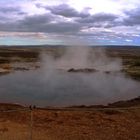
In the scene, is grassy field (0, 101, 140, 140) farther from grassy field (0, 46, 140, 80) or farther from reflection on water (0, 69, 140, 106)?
grassy field (0, 46, 140, 80)

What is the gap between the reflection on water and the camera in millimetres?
24078

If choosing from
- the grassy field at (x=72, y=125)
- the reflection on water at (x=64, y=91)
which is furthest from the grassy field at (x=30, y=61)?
the grassy field at (x=72, y=125)

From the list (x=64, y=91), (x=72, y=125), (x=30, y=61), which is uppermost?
(x=30, y=61)

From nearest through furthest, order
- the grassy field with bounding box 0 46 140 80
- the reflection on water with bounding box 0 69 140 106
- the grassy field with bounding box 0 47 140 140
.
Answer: the grassy field with bounding box 0 47 140 140
the reflection on water with bounding box 0 69 140 106
the grassy field with bounding box 0 46 140 80

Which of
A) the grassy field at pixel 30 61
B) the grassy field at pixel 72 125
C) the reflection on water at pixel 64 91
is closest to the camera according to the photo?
the grassy field at pixel 72 125

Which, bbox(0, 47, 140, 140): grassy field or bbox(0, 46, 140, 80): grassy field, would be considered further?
bbox(0, 46, 140, 80): grassy field

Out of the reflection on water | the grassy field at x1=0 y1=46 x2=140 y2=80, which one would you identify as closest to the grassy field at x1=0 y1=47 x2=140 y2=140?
the reflection on water

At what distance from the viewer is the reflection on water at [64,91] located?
2408 centimetres

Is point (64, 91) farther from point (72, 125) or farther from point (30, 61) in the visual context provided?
point (30, 61)

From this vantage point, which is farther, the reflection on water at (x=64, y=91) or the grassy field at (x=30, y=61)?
the grassy field at (x=30, y=61)

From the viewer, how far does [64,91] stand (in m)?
28.0

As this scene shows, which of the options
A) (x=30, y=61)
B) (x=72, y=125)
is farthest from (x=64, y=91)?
(x=30, y=61)

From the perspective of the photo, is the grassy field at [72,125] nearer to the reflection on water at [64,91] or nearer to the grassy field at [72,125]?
the grassy field at [72,125]

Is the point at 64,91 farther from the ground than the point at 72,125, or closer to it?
closer to it
